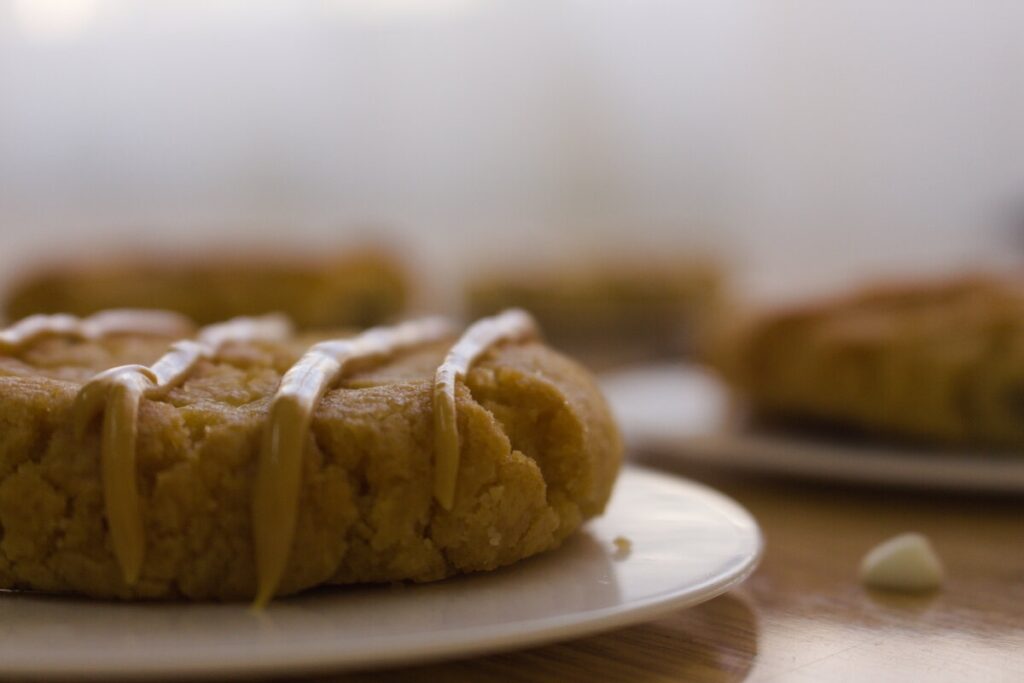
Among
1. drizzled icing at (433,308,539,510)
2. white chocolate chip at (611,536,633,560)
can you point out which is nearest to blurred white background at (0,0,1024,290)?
drizzled icing at (433,308,539,510)

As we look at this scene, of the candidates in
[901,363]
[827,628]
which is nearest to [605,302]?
[901,363]

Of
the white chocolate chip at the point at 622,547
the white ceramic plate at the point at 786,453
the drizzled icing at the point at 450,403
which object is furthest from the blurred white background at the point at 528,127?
the white chocolate chip at the point at 622,547

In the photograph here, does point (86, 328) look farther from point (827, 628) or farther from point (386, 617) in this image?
point (827, 628)

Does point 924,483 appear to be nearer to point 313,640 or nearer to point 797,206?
point 313,640

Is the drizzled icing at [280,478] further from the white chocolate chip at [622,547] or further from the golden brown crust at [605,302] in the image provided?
the golden brown crust at [605,302]

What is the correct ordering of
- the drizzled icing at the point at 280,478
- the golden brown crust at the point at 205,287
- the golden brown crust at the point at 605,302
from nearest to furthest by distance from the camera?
the drizzled icing at the point at 280,478 → the golden brown crust at the point at 205,287 → the golden brown crust at the point at 605,302

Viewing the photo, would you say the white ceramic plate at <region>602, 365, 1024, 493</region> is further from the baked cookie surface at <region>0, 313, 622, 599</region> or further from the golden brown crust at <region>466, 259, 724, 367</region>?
the golden brown crust at <region>466, 259, 724, 367</region>

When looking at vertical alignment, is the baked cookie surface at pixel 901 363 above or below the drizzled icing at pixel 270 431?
below
